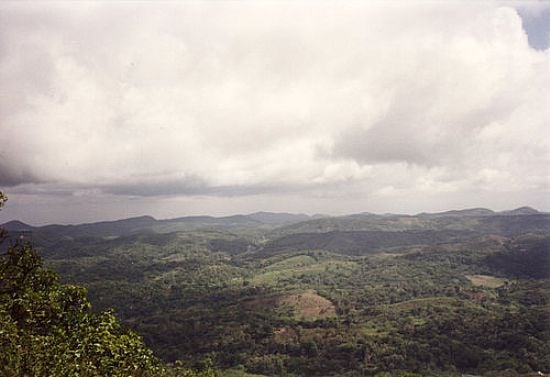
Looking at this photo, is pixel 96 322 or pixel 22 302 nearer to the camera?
pixel 22 302

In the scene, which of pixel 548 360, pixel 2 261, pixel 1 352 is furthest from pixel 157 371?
pixel 548 360

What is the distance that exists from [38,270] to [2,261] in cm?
295

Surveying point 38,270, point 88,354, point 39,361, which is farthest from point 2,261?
point 39,361

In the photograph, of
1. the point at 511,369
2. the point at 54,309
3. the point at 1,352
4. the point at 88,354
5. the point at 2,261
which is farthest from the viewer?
the point at 511,369

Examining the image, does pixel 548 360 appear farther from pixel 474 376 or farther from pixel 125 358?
pixel 125 358

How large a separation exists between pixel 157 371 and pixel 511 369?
8024 inches

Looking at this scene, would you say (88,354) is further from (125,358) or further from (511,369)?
(511,369)

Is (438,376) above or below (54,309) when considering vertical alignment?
below

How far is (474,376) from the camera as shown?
18450cm

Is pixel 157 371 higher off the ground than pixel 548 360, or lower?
higher

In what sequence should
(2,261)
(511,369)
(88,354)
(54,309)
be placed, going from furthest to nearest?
(511,369) < (2,261) < (54,309) < (88,354)

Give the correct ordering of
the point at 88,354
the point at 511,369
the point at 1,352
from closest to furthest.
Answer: the point at 1,352, the point at 88,354, the point at 511,369

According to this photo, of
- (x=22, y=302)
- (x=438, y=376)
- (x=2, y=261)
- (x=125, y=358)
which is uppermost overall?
(x=2, y=261)

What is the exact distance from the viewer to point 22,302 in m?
28.9
